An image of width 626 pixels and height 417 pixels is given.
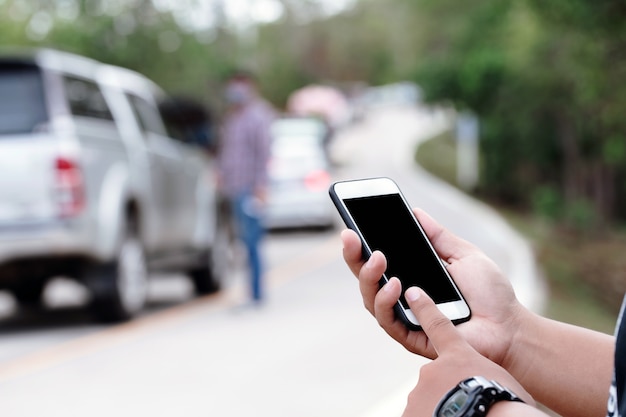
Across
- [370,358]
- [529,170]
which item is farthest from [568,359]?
[529,170]

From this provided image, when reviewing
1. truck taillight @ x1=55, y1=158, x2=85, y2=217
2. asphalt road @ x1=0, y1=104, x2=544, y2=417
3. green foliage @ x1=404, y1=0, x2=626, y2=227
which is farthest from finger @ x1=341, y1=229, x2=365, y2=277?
green foliage @ x1=404, y1=0, x2=626, y2=227

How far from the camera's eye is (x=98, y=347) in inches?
420

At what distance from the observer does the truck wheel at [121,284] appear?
453 inches

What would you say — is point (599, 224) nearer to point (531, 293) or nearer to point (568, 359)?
point (531, 293)

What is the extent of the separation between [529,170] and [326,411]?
1901 inches

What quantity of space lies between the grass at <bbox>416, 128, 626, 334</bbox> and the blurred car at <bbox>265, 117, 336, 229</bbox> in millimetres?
3708

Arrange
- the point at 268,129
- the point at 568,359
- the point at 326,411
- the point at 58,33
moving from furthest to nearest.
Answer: the point at 58,33 < the point at 268,129 < the point at 326,411 < the point at 568,359

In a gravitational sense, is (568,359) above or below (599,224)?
above

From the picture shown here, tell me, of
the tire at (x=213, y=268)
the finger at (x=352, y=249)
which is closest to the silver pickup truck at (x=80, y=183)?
the tire at (x=213, y=268)

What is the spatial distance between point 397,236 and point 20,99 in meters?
8.72

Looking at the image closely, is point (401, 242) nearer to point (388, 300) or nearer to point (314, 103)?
point (388, 300)

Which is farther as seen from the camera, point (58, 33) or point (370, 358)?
point (58, 33)

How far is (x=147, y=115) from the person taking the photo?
44.4 feet

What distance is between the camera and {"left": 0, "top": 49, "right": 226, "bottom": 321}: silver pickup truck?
10992 mm
